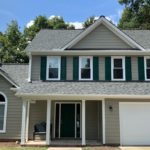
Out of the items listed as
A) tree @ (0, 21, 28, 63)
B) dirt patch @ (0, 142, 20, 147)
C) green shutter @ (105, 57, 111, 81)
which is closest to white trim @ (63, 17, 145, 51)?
green shutter @ (105, 57, 111, 81)

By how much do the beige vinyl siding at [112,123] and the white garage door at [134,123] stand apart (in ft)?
0.85

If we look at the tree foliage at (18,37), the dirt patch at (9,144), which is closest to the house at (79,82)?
the dirt patch at (9,144)

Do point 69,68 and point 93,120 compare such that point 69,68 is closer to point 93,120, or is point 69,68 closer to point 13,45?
point 93,120

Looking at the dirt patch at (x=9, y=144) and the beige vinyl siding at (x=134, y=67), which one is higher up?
the beige vinyl siding at (x=134, y=67)

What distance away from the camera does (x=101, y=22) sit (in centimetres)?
1905

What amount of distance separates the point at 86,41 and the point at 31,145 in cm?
763

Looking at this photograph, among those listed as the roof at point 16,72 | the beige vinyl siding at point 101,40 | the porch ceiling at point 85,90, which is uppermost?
the beige vinyl siding at point 101,40

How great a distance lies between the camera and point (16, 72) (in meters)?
20.0

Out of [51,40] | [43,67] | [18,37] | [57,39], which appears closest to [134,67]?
[43,67]

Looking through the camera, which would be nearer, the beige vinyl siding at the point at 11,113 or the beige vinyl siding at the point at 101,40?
the beige vinyl siding at the point at 11,113

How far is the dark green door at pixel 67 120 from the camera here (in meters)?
18.3

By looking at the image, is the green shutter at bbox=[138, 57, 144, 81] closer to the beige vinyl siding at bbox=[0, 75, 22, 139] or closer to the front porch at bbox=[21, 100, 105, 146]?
the front porch at bbox=[21, 100, 105, 146]

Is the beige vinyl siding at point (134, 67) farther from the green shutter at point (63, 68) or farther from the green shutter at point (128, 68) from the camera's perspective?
the green shutter at point (63, 68)

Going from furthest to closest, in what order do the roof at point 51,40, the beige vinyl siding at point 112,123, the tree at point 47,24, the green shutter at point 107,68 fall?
the tree at point 47,24, the roof at point 51,40, the green shutter at point 107,68, the beige vinyl siding at point 112,123
